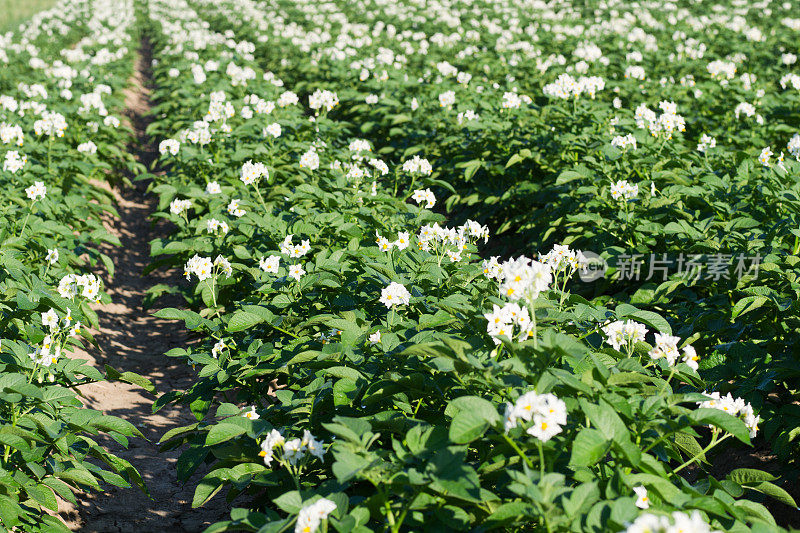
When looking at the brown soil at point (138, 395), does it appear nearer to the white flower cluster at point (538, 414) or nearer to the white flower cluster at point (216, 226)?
the white flower cluster at point (216, 226)

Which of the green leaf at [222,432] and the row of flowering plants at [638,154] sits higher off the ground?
the green leaf at [222,432]

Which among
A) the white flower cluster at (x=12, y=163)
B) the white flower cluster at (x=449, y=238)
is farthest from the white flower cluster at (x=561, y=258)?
the white flower cluster at (x=12, y=163)

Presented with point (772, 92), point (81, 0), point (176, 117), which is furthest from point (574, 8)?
point (81, 0)

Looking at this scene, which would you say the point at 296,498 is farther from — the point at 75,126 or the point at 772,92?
the point at 772,92

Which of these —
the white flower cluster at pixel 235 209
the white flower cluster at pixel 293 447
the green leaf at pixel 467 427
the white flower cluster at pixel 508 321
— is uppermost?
the white flower cluster at pixel 508 321

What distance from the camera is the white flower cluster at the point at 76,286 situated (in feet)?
11.5

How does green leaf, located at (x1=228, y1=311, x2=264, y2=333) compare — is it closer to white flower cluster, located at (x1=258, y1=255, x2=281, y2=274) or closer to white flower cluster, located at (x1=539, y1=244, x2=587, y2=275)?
white flower cluster, located at (x1=258, y1=255, x2=281, y2=274)

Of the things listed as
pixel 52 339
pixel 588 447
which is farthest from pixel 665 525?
pixel 52 339

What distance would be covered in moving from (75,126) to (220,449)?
581cm

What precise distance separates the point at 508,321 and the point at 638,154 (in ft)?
10.4

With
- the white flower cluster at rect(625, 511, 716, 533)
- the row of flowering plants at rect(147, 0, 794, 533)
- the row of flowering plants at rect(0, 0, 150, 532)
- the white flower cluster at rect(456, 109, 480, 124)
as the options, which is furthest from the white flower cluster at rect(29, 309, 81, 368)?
the white flower cluster at rect(456, 109, 480, 124)

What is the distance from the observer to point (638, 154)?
16.2 feet

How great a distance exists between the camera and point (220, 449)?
2.50m

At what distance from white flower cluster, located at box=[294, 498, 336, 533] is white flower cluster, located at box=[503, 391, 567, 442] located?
0.52 m
